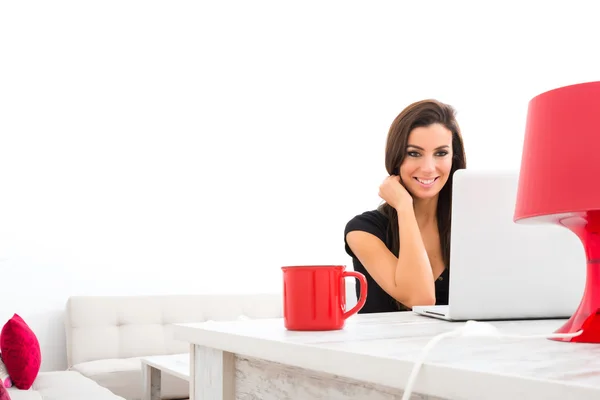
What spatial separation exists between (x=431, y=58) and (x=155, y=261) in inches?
90.8

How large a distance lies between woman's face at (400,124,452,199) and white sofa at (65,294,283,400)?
1.74m

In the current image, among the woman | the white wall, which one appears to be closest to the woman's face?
the woman

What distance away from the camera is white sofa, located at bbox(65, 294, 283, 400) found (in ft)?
10.1

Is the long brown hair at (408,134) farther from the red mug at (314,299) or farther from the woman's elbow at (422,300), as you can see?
→ the red mug at (314,299)

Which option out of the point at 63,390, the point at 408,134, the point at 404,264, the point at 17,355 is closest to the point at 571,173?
the point at 404,264

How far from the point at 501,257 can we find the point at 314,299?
0.35 meters

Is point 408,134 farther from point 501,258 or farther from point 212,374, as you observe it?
point 212,374

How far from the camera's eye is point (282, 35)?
3951mm

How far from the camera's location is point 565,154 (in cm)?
66

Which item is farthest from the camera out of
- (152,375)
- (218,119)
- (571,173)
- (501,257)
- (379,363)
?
(218,119)

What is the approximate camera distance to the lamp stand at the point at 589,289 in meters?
0.64

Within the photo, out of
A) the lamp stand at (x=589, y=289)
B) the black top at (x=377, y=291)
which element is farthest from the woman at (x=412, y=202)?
the lamp stand at (x=589, y=289)

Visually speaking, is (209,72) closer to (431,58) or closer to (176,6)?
(176,6)

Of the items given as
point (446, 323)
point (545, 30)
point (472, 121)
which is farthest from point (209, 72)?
point (446, 323)
